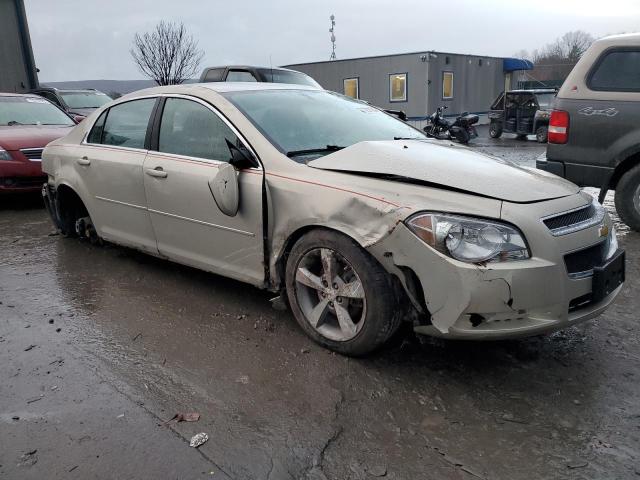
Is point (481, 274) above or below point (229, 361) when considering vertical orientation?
above

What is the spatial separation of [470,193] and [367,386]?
1.14m

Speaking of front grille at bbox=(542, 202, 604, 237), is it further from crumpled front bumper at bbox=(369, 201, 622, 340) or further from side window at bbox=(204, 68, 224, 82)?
side window at bbox=(204, 68, 224, 82)

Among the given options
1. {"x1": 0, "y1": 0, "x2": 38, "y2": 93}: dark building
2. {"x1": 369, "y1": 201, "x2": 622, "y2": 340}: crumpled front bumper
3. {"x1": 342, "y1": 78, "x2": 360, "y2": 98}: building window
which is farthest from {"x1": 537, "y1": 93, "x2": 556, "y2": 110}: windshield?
{"x1": 369, "y1": 201, "x2": 622, "y2": 340}: crumpled front bumper

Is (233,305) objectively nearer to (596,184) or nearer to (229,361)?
(229,361)

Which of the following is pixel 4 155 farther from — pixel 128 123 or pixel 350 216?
pixel 350 216

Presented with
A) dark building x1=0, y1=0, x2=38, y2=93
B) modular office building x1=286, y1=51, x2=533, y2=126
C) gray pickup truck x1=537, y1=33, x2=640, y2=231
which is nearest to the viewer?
gray pickup truck x1=537, y1=33, x2=640, y2=231

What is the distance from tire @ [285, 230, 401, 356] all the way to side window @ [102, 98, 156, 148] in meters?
1.88

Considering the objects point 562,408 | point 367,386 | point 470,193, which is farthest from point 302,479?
point 470,193

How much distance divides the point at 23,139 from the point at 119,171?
149 inches

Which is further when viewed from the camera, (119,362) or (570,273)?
(119,362)

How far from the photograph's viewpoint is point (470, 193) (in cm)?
274

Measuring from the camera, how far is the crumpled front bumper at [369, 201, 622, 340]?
253 centimetres

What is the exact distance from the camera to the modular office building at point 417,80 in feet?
70.0

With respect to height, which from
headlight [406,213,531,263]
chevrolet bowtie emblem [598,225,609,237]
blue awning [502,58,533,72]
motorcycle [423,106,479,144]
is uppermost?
blue awning [502,58,533,72]
